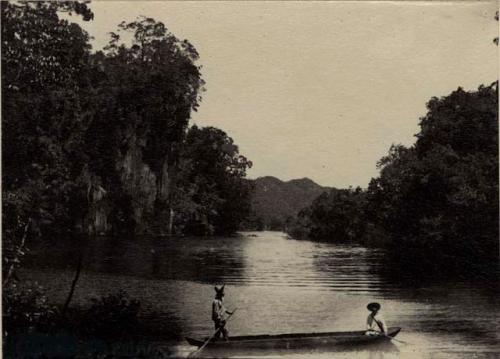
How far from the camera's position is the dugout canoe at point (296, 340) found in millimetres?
5992

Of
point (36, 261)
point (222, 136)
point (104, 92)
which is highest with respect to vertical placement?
point (104, 92)

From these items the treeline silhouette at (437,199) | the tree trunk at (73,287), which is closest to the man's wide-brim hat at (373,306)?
the treeline silhouette at (437,199)

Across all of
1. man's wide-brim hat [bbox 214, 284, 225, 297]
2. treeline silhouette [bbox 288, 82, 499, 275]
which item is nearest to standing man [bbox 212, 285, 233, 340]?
man's wide-brim hat [bbox 214, 284, 225, 297]

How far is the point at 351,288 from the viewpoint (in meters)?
6.79

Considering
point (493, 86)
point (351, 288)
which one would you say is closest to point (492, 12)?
point (493, 86)

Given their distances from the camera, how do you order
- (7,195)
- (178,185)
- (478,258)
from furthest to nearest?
1. (178,185)
2. (478,258)
3. (7,195)

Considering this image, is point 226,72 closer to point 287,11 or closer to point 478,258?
point 287,11

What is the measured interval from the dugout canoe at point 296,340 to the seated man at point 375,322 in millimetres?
46

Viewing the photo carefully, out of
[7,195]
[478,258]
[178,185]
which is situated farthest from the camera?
[178,185]

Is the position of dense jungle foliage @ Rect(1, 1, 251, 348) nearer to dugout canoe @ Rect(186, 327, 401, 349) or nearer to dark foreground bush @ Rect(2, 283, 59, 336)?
dark foreground bush @ Rect(2, 283, 59, 336)

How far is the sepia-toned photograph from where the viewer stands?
6.11m

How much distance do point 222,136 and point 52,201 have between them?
176cm

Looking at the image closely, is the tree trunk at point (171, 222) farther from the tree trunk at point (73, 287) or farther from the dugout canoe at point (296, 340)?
the dugout canoe at point (296, 340)

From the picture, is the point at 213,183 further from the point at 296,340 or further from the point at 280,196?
the point at 296,340
